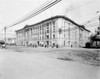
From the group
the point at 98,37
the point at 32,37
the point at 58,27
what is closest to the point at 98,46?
the point at 98,37

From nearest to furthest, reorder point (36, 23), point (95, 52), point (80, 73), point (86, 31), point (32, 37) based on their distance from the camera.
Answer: point (80, 73) < point (95, 52) < point (86, 31) < point (36, 23) < point (32, 37)

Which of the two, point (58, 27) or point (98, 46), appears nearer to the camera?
point (98, 46)

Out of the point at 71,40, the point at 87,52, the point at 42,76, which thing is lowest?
the point at 42,76

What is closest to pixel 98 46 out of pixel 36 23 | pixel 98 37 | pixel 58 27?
pixel 98 37

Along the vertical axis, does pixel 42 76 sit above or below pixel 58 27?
below

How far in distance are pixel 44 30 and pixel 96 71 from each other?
2.21 m

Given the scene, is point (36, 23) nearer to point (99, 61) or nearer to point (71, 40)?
point (71, 40)

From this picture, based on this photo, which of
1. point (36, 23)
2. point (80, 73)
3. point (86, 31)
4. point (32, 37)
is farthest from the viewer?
point (32, 37)

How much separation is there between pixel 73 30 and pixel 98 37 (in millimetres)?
666

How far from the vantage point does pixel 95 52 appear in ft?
7.53

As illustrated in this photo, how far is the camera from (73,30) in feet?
7.91

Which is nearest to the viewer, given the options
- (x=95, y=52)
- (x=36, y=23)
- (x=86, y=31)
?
(x=95, y=52)

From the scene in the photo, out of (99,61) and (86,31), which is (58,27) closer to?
(86,31)

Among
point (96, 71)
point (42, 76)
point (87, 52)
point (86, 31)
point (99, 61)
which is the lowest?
point (42, 76)
